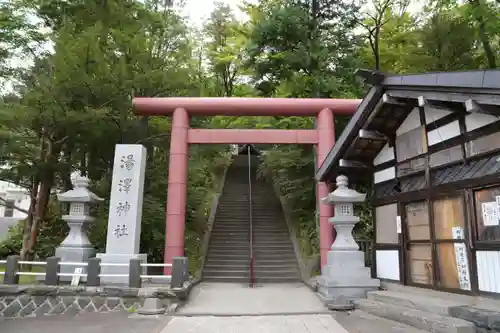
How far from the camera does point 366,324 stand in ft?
21.5

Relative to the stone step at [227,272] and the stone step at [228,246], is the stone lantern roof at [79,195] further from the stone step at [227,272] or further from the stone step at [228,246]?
the stone step at [228,246]

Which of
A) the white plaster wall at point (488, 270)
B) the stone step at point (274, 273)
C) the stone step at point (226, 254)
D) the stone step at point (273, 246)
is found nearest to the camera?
the white plaster wall at point (488, 270)

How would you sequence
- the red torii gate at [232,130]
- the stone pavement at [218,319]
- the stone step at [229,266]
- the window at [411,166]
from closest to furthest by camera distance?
the stone pavement at [218,319]
the window at [411,166]
the red torii gate at [232,130]
the stone step at [229,266]

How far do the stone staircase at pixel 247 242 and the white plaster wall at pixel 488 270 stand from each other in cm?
636

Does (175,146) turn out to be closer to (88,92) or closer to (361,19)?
(88,92)

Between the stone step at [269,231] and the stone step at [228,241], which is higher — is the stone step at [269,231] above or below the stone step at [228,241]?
above

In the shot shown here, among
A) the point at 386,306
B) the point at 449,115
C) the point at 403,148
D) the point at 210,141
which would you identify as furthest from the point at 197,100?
the point at 386,306

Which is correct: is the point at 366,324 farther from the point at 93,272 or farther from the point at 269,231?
the point at 269,231

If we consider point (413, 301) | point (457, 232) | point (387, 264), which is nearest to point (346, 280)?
point (387, 264)

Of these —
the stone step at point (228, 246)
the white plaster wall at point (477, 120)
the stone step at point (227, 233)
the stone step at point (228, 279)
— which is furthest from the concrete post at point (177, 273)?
the white plaster wall at point (477, 120)

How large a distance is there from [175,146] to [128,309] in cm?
455

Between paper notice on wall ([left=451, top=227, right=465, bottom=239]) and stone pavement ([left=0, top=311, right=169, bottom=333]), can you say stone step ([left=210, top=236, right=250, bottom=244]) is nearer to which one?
stone pavement ([left=0, top=311, right=169, bottom=333])

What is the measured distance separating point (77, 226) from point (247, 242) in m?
6.37

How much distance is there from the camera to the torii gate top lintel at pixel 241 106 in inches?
414
